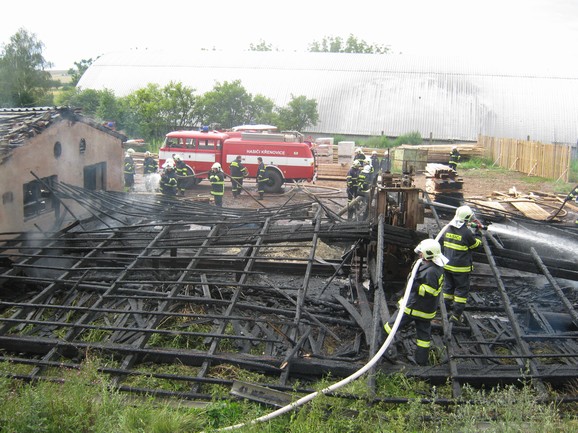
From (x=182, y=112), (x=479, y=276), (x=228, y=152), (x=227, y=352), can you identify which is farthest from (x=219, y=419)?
(x=182, y=112)

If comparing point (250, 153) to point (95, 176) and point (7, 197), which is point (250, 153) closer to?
point (95, 176)

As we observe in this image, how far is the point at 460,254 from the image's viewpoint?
7898 mm

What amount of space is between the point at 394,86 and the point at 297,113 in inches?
300

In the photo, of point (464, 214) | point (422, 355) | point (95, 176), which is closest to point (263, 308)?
point (422, 355)

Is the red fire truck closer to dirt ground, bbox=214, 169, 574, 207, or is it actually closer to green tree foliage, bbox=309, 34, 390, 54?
dirt ground, bbox=214, 169, 574, 207

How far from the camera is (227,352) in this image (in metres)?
6.90

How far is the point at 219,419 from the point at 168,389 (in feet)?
3.05

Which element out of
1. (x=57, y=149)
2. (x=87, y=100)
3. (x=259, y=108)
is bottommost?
(x=57, y=149)

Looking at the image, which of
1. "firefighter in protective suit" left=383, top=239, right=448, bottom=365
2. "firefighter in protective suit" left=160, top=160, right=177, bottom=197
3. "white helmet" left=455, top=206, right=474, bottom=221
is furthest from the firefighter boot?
"firefighter in protective suit" left=160, top=160, right=177, bottom=197

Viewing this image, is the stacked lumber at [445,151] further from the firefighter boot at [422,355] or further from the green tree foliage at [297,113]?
the firefighter boot at [422,355]

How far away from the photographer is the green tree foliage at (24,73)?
26.0m

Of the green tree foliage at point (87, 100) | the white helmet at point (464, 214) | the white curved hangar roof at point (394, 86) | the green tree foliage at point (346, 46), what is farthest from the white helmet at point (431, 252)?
the green tree foliage at point (346, 46)

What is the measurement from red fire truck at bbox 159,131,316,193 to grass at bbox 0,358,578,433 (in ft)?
46.9

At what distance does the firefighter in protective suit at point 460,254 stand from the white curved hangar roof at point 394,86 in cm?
2596
